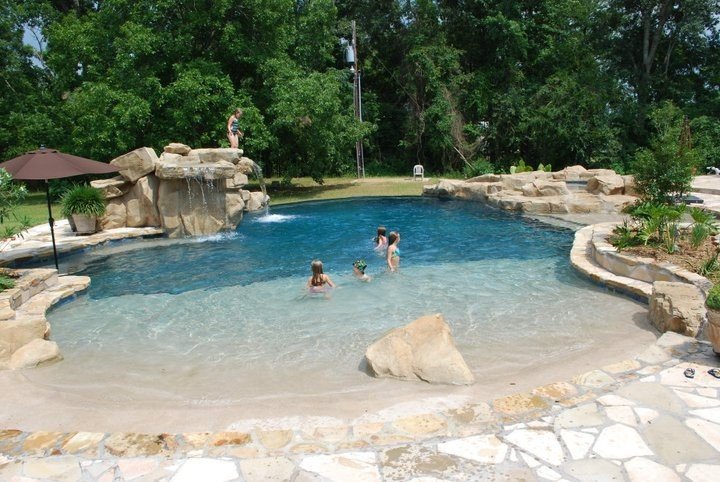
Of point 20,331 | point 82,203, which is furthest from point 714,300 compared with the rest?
point 82,203

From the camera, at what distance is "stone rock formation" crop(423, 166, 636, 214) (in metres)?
15.5

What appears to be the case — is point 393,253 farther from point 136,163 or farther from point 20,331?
point 136,163

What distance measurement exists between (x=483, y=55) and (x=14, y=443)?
2773 centimetres

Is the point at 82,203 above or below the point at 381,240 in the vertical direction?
above

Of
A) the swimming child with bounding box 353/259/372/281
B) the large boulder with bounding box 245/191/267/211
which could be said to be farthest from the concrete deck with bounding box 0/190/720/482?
the large boulder with bounding box 245/191/267/211

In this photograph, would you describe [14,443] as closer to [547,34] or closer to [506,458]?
[506,458]

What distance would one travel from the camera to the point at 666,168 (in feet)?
30.7

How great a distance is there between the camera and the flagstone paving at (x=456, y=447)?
11.8 ft

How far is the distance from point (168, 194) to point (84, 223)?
2075 millimetres

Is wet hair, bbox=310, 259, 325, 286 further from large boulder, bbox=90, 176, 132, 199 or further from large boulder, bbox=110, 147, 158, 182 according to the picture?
large boulder, bbox=90, 176, 132, 199

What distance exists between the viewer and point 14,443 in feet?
13.5

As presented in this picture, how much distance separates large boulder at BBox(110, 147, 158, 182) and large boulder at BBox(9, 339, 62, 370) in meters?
8.08

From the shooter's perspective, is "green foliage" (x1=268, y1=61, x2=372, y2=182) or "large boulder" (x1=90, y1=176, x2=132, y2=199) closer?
"large boulder" (x1=90, y1=176, x2=132, y2=199)

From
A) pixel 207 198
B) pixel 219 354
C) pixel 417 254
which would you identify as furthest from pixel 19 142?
pixel 219 354
